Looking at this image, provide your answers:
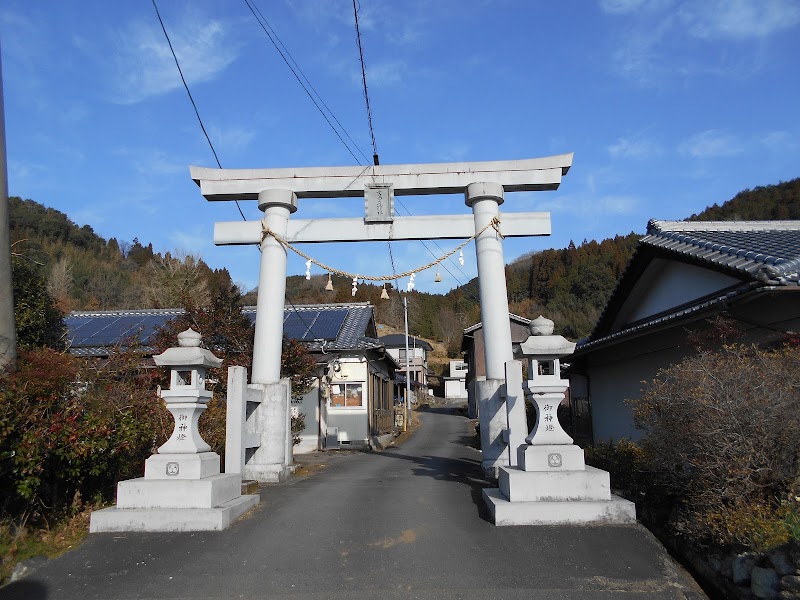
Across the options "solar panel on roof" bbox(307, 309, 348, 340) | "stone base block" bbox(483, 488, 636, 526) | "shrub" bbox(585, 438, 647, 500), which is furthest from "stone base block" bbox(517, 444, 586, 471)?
"solar panel on roof" bbox(307, 309, 348, 340)

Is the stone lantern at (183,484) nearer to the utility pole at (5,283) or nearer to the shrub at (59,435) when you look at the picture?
the shrub at (59,435)

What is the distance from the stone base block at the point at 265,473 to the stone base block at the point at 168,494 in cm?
279

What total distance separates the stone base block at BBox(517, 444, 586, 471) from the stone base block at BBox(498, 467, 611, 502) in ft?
0.34

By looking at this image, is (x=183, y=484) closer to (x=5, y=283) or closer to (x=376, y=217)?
(x=5, y=283)

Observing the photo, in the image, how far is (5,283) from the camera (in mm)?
6883

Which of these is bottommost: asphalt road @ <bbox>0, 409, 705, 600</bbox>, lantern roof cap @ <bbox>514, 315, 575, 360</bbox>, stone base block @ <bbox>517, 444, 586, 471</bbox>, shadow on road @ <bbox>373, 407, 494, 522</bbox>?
asphalt road @ <bbox>0, 409, 705, 600</bbox>

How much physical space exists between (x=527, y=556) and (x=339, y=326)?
672 inches

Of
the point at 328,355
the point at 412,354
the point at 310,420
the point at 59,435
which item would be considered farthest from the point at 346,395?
the point at 412,354

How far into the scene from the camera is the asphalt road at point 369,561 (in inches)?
189

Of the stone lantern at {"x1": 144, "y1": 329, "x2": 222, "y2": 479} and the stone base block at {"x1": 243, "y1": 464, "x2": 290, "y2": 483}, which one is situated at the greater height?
the stone lantern at {"x1": 144, "y1": 329, "x2": 222, "y2": 479}

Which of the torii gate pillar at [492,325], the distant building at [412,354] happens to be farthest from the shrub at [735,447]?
the distant building at [412,354]

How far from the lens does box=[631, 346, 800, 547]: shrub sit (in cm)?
539

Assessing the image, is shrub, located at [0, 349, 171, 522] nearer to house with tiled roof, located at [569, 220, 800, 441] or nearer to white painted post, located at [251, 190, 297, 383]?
white painted post, located at [251, 190, 297, 383]

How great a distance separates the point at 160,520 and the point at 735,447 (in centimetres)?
615
